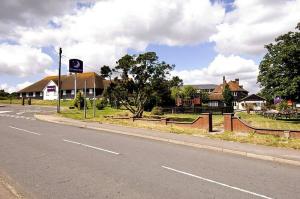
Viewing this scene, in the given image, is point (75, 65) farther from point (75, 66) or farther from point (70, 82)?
point (70, 82)

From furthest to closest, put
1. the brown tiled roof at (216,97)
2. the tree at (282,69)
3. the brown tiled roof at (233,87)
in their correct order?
the brown tiled roof at (233,87) < the brown tiled roof at (216,97) < the tree at (282,69)

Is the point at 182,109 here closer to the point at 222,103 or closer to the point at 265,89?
the point at 265,89

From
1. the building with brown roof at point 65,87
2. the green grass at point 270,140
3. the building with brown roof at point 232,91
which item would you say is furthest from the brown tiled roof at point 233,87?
the green grass at point 270,140

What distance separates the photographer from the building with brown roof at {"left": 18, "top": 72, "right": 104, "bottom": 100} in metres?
80.8

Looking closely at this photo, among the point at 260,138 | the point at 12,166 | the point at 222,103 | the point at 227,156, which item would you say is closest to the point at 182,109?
the point at 260,138

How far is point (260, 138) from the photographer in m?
18.2

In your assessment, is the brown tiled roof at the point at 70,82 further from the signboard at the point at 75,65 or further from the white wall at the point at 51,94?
the signboard at the point at 75,65

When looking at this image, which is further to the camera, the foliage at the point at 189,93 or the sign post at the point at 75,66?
the foliage at the point at 189,93

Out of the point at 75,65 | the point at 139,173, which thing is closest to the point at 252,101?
the point at 75,65

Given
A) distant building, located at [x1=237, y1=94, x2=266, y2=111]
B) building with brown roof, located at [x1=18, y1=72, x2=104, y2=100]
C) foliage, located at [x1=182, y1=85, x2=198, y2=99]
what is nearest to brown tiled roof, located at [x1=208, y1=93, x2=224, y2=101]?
distant building, located at [x1=237, y1=94, x2=266, y2=111]

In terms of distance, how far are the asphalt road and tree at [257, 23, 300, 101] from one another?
23.7 metres

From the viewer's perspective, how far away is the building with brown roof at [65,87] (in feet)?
265

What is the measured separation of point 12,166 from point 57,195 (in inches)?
151

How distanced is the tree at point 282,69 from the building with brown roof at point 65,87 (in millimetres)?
47864
